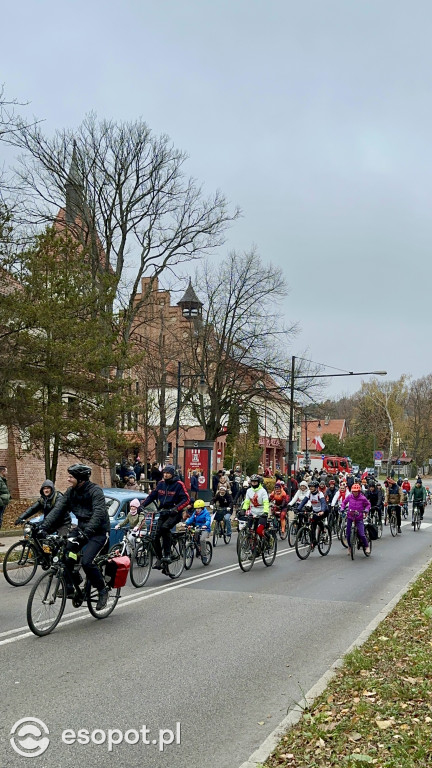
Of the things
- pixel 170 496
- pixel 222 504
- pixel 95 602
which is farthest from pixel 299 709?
pixel 222 504

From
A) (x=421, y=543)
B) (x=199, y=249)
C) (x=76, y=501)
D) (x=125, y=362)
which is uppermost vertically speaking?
(x=199, y=249)

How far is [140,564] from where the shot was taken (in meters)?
12.5

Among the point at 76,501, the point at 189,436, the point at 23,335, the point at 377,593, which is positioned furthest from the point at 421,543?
the point at 189,436

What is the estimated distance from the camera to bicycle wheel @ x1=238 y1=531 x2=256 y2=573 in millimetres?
15141

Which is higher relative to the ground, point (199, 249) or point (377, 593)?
point (199, 249)

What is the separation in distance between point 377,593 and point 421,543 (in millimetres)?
11844

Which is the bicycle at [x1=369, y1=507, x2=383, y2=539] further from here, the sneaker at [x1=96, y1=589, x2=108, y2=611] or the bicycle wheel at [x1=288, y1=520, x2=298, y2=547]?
the sneaker at [x1=96, y1=589, x2=108, y2=611]

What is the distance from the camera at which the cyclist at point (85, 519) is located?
8.65 m

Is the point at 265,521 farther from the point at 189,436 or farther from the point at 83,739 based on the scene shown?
the point at 189,436

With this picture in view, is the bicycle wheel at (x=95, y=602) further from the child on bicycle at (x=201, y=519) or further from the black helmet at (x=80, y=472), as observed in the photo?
the child on bicycle at (x=201, y=519)

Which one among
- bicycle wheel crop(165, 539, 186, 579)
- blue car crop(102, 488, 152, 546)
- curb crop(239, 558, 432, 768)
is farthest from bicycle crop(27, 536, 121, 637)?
blue car crop(102, 488, 152, 546)

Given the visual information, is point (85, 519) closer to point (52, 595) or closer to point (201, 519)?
point (52, 595)

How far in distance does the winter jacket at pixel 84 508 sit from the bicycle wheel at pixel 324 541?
1077cm

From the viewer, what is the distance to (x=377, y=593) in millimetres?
12766
